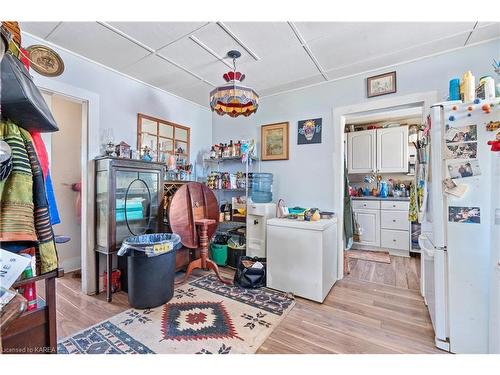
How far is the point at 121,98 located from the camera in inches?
105

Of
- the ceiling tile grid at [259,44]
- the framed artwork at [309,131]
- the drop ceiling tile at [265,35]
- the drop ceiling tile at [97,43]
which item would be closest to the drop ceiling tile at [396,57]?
the ceiling tile grid at [259,44]

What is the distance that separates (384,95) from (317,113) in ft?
2.48

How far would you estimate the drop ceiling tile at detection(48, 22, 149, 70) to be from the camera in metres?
1.86

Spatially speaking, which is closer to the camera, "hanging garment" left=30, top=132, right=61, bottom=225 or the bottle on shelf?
"hanging garment" left=30, top=132, right=61, bottom=225

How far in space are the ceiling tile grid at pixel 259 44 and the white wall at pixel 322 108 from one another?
113 mm

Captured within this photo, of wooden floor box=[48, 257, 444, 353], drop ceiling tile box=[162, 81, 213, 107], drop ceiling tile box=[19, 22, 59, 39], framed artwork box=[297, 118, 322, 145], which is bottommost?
wooden floor box=[48, 257, 444, 353]

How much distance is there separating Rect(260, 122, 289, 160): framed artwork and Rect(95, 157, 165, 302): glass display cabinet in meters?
1.46

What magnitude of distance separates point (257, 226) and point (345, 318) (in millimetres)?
1388

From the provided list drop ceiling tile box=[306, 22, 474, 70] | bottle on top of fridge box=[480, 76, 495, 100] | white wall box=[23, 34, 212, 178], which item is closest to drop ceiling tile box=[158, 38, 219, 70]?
white wall box=[23, 34, 212, 178]

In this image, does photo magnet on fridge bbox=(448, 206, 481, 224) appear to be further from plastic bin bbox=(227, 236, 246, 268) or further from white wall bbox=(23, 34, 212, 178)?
white wall bbox=(23, 34, 212, 178)

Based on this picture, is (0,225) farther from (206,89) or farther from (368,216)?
(368,216)

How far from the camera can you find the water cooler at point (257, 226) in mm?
2896
